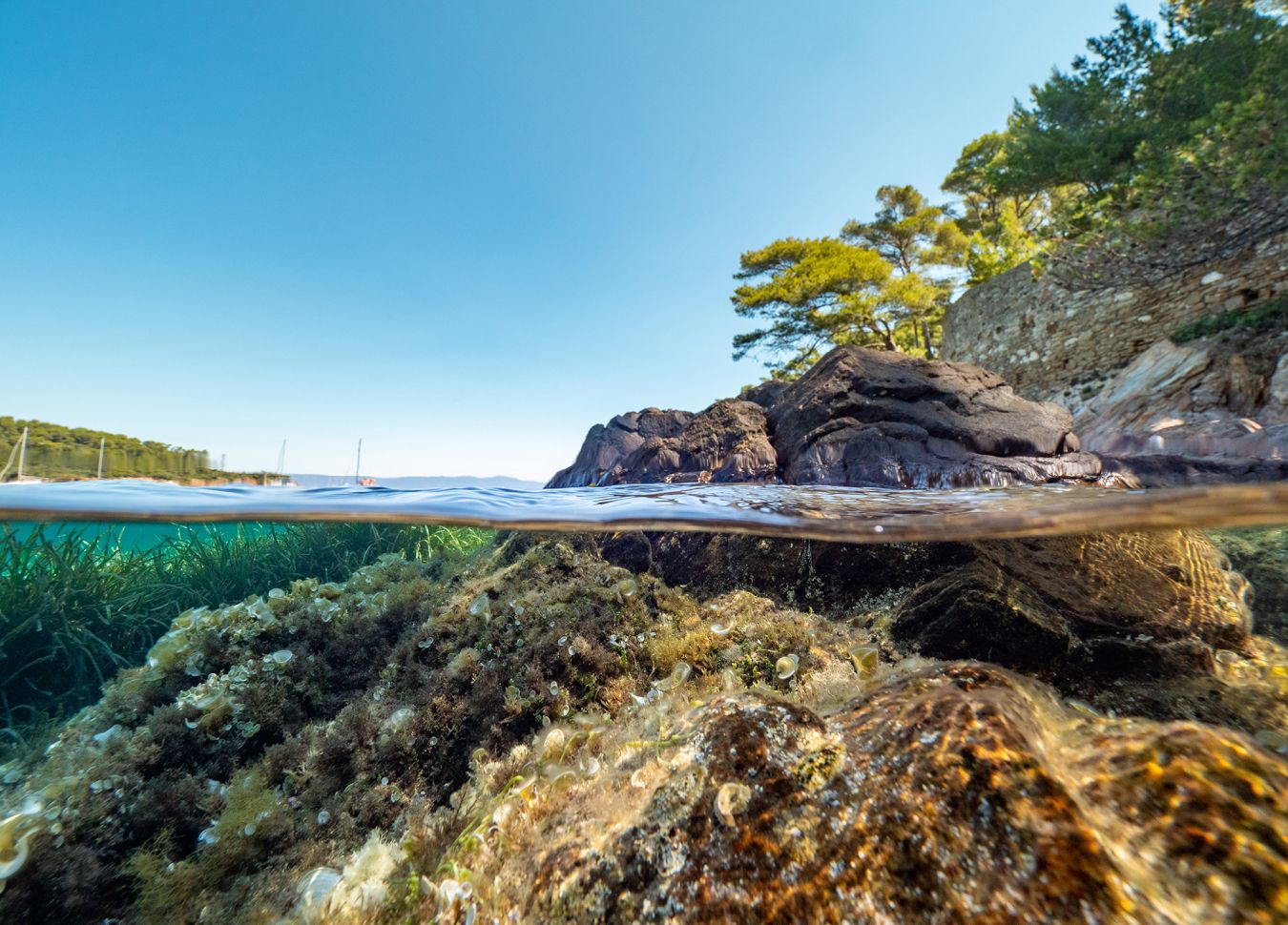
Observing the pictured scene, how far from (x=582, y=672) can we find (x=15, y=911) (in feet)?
9.96

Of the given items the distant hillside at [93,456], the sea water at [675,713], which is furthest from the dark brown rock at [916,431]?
the distant hillside at [93,456]

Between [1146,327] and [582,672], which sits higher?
[1146,327]

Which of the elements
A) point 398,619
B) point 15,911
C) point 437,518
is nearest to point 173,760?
point 15,911

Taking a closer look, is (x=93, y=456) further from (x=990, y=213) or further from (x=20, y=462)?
(x=990, y=213)

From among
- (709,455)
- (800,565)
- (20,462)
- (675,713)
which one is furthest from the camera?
(709,455)

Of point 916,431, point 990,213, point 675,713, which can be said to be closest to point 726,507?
point 675,713

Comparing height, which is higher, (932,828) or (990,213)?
(990,213)

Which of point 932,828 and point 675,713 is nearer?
point 932,828

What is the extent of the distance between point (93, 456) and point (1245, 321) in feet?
60.0

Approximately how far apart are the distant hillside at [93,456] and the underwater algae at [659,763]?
3.54 m

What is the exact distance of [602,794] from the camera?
188cm

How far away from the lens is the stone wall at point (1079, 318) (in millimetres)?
8530

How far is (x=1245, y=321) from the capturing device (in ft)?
26.0

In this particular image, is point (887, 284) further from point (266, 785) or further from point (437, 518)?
point (266, 785)
